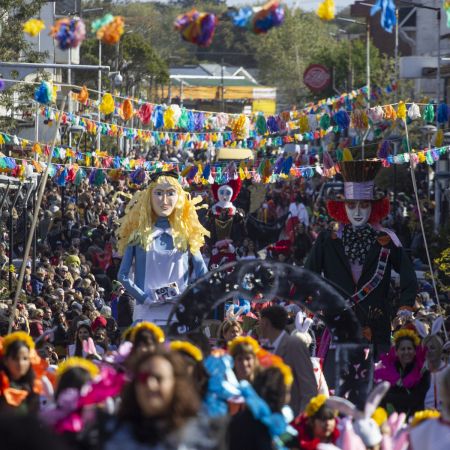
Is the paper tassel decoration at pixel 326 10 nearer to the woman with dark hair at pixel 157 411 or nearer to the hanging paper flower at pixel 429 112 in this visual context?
the woman with dark hair at pixel 157 411

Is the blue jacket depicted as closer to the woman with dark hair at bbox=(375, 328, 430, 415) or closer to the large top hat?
the large top hat

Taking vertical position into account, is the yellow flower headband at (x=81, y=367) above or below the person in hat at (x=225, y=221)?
below

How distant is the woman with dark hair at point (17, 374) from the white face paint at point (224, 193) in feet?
44.2

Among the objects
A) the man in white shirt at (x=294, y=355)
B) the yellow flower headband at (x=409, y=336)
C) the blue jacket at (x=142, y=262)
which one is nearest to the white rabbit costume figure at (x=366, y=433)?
the man in white shirt at (x=294, y=355)

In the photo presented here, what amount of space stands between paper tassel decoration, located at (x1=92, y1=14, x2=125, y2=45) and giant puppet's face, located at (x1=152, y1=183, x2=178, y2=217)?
409 cm

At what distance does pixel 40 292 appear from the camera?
67.7ft

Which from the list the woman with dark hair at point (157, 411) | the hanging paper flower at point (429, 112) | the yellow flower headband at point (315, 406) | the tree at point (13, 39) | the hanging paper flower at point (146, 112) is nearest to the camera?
the woman with dark hair at point (157, 411)

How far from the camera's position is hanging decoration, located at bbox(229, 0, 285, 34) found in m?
9.09

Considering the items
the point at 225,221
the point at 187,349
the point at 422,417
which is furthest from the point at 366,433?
the point at 225,221

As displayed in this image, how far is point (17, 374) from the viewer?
809 centimetres

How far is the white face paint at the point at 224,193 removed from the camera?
71.0ft

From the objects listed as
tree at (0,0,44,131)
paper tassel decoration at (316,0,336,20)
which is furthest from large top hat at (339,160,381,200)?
tree at (0,0,44,131)

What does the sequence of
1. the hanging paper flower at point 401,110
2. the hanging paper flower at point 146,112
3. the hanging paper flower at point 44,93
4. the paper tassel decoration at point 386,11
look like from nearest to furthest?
the paper tassel decoration at point 386,11
the hanging paper flower at point 44,93
the hanging paper flower at point 401,110
the hanging paper flower at point 146,112

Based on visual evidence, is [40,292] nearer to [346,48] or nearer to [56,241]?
[56,241]
